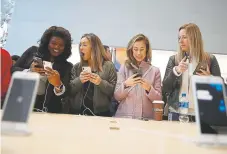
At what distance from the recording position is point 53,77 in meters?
1.52

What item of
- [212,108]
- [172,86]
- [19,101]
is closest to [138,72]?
[172,86]

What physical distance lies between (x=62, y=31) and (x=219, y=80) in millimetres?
1414

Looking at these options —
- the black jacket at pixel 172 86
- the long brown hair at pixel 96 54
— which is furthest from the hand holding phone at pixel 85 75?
the black jacket at pixel 172 86

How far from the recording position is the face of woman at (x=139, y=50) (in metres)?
1.76

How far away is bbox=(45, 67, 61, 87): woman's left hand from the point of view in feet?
4.90

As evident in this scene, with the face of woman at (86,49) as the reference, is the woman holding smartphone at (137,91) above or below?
below

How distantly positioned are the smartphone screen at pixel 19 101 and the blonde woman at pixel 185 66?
126 cm

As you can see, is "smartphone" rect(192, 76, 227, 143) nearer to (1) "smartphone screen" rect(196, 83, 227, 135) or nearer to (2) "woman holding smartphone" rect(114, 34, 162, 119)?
(1) "smartphone screen" rect(196, 83, 227, 135)

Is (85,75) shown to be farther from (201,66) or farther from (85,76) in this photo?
(201,66)

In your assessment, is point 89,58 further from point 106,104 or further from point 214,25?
point 214,25

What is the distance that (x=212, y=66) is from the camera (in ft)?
5.85

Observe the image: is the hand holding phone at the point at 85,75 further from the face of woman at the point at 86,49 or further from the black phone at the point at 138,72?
the black phone at the point at 138,72

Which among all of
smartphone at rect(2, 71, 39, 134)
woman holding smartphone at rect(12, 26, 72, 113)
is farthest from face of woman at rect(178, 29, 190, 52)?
smartphone at rect(2, 71, 39, 134)

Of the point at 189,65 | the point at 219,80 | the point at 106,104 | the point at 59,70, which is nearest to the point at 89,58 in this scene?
the point at 59,70
